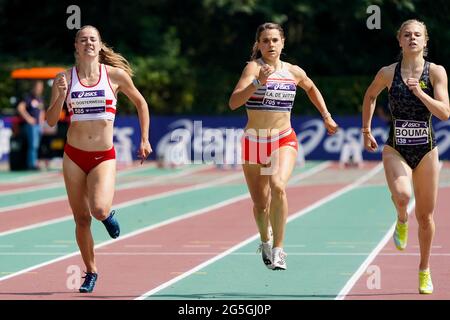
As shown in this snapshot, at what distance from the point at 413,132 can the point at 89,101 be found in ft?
8.15

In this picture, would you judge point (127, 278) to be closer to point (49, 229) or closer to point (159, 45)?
point (49, 229)

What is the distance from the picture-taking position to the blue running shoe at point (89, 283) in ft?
35.0

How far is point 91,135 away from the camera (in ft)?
35.2

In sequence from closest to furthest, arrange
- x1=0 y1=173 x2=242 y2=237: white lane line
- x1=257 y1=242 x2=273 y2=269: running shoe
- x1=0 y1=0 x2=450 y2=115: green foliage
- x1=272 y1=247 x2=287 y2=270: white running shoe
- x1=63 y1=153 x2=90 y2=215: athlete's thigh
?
x1=63 y1=153 x2=90 y2=215: athlete's thigh
x1=272 y1=247 x2=287 y2=270: white running shoe
x1=257 y1=242 x2=273 y2=269: running shoe
x1=0 y1=173 x2=242 y2=237: white lane line
x1=0 y1=0 x2=450 y2=115: green foliage

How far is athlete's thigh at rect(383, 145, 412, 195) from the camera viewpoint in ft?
34.1

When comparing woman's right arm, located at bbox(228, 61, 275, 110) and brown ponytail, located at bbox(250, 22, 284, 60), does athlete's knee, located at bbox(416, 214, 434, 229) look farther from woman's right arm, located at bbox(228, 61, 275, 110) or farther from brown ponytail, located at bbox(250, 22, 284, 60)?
brown ponytail, located at bbox(250, 22, 284, 60)

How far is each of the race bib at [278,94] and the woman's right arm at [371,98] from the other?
70cm

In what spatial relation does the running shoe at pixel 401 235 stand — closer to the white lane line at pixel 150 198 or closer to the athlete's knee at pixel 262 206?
the athlete's knee at pixel 262 206

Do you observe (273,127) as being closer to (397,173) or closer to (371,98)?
Answer: (371,98)

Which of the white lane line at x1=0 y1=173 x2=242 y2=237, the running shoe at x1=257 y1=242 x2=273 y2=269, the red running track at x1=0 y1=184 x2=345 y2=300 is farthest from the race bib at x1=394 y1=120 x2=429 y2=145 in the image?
the white lane line at x1=0 y1=173 x2=242 y2=237

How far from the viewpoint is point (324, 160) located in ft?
106

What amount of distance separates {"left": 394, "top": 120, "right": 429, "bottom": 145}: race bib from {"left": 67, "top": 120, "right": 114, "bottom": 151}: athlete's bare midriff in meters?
2.25

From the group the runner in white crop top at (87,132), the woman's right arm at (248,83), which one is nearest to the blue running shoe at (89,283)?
the runner in white crop top at (87,132)

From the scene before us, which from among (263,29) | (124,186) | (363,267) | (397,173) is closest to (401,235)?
(397,173)
